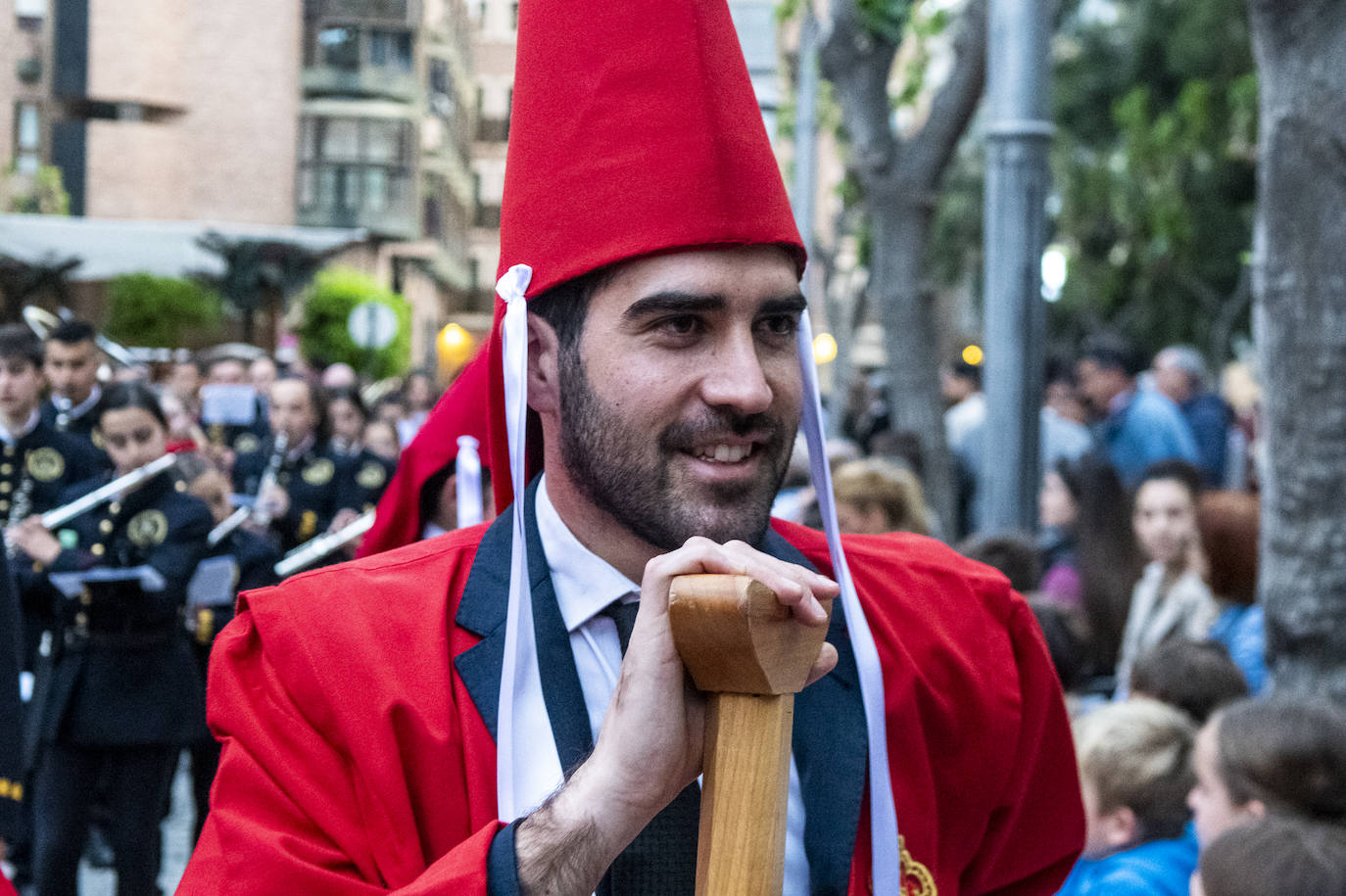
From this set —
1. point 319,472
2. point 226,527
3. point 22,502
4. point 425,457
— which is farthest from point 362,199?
point 425,457

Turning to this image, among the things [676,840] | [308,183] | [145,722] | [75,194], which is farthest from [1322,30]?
[308,183]

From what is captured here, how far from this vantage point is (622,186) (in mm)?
1867

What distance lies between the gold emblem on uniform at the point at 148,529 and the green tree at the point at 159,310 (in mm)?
4264

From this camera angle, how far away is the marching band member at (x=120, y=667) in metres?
5.53

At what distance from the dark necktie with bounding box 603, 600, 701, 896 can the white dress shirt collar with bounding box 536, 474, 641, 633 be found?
0.27 metres

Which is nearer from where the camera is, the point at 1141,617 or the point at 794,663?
the point at 794,663

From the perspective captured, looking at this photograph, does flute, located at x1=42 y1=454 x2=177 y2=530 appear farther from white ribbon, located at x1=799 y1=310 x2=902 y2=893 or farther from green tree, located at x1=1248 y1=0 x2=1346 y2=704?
white ribbon, located at x1=799 y1=310 x2=902 y2=893

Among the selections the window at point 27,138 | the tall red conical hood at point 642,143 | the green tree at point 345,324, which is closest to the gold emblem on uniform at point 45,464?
the window at point 27,138

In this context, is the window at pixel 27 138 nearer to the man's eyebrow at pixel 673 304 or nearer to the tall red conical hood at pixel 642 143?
the tall red conical hood at pixel 642 143

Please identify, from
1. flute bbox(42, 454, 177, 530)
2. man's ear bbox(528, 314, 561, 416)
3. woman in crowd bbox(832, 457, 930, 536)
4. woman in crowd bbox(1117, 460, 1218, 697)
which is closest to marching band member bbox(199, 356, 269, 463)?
flute bbox(42, 454, 177, 530)

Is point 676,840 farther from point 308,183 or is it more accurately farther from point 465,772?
point 308,183

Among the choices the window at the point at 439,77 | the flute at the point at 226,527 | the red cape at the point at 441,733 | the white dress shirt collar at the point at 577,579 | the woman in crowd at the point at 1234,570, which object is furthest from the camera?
the flute at the point at 226,527

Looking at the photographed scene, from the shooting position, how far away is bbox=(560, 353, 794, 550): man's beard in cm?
184

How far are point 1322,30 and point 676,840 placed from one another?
133 inches
